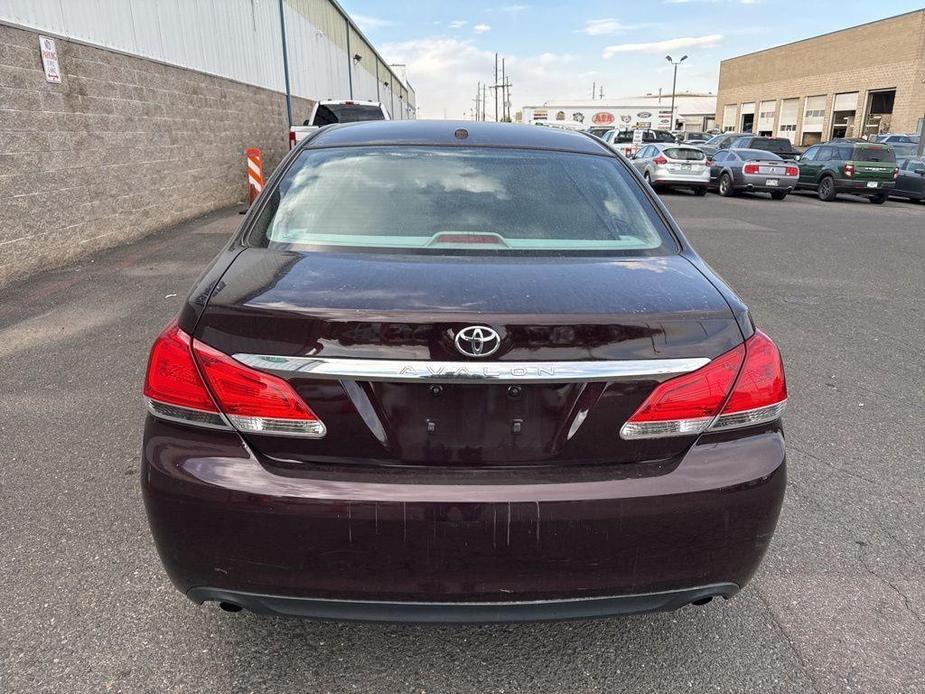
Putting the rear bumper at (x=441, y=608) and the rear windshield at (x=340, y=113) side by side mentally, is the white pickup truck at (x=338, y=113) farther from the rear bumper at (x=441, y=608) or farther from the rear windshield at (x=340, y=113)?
the rear bumper at (x=441, y=608)

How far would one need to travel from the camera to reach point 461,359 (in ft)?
5.67

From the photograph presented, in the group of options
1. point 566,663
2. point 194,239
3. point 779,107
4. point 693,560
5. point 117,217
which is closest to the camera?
point 693,560

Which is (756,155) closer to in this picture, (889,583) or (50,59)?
(50,59)

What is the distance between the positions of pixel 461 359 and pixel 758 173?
20.5 m

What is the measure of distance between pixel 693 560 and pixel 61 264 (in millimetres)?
8331

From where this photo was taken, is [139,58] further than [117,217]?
Yes

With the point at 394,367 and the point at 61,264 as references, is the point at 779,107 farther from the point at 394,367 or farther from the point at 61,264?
the point at 394,367

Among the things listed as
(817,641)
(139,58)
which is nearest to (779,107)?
(139,58)

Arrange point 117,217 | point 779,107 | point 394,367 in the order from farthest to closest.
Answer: point 779,107 → point 117,217 → point 394,367

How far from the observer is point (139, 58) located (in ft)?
33.5

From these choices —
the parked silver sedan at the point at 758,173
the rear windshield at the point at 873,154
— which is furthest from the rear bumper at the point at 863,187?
the parked silver sedan at the point at 758,173

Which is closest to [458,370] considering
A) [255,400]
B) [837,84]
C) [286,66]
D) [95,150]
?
[255,400]

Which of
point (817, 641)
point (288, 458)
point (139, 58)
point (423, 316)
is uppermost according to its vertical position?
point (139, 58)

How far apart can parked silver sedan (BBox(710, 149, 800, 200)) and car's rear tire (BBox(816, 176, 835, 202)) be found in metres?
0.71
